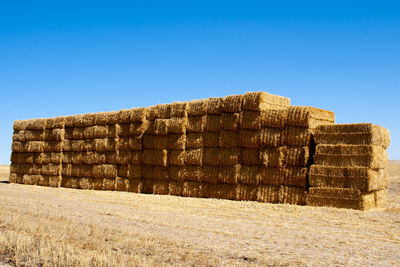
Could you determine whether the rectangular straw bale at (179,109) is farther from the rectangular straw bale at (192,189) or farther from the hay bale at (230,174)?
the hay bale at (230,174)

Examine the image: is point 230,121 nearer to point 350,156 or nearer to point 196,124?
point 196,124

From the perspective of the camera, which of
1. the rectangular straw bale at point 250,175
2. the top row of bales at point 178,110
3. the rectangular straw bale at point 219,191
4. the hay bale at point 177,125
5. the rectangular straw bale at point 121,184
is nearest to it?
the rectangular straw bale at point 250,175

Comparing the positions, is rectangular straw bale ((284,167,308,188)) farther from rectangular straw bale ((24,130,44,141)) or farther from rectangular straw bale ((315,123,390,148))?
rectangular straw bale ((24,130,44,141))

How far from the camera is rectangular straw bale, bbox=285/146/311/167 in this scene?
1635 centimetres

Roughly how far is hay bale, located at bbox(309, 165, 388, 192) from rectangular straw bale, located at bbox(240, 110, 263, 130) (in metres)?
2.99

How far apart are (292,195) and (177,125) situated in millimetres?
6519

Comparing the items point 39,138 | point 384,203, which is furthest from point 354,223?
point 39,138

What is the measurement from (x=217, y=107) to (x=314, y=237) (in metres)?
10.4

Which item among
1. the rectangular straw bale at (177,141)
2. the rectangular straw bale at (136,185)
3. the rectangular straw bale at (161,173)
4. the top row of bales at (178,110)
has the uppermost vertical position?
the top row of bales at (178,110)

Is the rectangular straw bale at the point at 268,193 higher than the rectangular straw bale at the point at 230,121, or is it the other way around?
the rectangular straw bale at the point at 230,121

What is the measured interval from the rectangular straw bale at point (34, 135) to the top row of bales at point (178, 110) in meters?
0.37

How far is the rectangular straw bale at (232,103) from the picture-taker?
1836 cm

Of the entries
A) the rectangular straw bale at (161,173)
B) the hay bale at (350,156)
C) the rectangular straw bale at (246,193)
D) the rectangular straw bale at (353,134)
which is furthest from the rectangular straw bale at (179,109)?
the hay bale at (350,156)

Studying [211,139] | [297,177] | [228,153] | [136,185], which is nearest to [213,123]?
[211,139]
